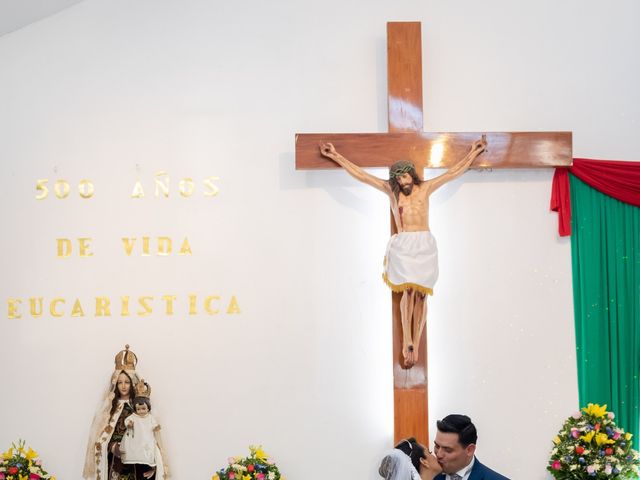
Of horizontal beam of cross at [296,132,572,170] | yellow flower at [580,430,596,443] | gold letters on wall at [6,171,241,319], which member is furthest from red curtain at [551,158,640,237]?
gold letters on wall at [6,171,241,319]

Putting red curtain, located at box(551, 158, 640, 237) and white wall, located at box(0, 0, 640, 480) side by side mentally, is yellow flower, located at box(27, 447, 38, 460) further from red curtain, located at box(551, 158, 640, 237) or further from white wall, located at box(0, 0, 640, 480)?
red curtain, located at box(551, 158, 640, 237)

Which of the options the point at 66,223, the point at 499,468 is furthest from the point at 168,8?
the point at 499,468

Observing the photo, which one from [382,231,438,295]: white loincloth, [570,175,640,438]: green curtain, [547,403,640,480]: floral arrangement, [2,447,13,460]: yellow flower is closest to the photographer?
[547,403,640,480]: floral arrangement

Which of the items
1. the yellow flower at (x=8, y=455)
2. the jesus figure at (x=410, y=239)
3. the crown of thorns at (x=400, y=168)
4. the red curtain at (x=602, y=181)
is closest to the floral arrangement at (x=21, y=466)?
the yellow flower at (x=8, y=455)

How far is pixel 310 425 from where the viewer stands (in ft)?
19.8

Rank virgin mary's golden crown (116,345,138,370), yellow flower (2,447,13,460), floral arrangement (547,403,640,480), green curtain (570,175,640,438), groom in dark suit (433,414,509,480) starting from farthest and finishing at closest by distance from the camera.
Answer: green curtain (570,175,640,438) < virgin mary's golden crown (116,345,138,370) < yellow flower (2,447,13,460) < floral arrangement (547,403,640,480) < groom in dark suit (433,414,509,480)

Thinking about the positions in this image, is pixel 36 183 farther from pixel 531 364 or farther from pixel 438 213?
pixel 531 364

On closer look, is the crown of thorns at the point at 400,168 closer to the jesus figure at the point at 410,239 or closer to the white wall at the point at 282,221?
the jesus figure at the point at 410,239

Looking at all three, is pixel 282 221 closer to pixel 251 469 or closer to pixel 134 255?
pixel 134 255

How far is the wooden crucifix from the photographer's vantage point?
18.9 ft

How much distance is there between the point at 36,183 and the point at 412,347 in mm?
2663

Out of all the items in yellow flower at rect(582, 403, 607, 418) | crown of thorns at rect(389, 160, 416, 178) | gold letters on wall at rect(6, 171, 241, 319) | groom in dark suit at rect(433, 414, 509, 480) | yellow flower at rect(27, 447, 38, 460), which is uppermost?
crown of thorns at rect(389, 160, 416, 178)

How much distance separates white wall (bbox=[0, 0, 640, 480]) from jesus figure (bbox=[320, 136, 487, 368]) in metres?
0.38

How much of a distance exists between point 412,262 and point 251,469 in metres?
1.58
